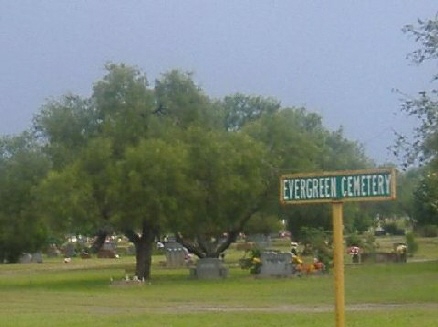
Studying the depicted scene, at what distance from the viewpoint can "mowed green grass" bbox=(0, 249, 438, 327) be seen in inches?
938

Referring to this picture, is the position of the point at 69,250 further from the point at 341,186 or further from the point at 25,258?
the point at 341,186

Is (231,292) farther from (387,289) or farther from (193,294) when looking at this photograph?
(387,289)

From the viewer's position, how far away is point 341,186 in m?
11.5

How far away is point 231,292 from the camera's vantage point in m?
38.2

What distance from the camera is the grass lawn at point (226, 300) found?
23781 millimetres

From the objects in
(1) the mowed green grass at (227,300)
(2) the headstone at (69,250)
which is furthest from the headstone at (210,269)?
(2) the headstone at (69,250)

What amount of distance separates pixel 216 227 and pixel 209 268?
313 cm

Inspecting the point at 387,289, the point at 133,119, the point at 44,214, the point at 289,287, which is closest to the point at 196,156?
the point at 133,119

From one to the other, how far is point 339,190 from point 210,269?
37.7m

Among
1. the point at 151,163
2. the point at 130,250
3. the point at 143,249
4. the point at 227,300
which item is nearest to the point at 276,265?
the point at 143,249

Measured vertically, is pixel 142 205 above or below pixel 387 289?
above

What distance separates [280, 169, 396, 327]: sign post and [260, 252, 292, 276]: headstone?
120 feet

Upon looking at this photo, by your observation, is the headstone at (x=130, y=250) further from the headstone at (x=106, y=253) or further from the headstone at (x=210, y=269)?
the headstone at (x=210, y=269)

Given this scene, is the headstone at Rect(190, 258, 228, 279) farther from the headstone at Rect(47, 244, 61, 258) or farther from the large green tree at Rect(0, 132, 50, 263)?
the headstone at Rect(47, 244, 61, 258)
